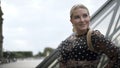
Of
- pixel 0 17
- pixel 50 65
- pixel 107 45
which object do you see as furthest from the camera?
pixel 0 17

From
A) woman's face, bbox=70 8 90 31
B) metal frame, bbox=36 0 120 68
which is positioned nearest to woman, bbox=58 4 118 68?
woman's face, bbox=70 8 90 31

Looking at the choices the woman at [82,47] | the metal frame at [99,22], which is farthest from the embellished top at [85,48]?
the metal frame at [99,22]

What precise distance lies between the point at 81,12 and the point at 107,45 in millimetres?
Result: 303

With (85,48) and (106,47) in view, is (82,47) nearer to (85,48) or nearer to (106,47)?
(85,48)

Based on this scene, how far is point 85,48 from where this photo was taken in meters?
3.39

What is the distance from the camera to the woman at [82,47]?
3.33 m

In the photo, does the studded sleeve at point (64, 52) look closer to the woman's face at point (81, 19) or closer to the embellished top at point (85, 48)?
the embellished top at point (85, 48)

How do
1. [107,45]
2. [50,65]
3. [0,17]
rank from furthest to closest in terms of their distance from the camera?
[0,17] < [50,65] < [107,45]

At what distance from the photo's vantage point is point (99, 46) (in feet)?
11.0

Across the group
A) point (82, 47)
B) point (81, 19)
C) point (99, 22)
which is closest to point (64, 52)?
point (82, 47)

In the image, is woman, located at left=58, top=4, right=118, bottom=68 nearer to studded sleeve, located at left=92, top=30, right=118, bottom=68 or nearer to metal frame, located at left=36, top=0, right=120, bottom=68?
studded sleeve, located at left=92, top=30, right=118, bottom=68

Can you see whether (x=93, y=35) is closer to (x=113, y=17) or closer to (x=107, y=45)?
(x=107, y=45)

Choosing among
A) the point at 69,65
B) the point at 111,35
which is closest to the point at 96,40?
the point at 69,65

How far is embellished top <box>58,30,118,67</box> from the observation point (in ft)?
10.9
